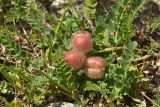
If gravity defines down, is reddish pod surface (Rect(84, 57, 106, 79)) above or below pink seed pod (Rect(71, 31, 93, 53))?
below

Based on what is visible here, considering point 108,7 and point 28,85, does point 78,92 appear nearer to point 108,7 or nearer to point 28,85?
point 28,85

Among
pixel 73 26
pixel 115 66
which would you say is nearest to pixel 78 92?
pixel 115 66

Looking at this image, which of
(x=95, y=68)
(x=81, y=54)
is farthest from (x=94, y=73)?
(x=81, y=54)

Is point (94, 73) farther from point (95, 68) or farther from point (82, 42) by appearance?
point (82, 42)

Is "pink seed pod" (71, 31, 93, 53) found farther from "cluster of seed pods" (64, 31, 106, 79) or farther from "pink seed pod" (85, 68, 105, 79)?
"pink seed pod" (85, 68, 105, 79)

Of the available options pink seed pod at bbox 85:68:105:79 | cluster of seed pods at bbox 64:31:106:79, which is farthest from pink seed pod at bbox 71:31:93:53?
pink seed pod at bbox 85:68:105:79

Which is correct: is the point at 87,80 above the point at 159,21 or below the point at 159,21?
below

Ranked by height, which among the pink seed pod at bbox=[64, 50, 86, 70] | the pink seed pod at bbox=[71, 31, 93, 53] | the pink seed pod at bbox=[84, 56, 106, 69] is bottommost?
the pink seed pod at bbox=[84, 56, 106, 69]
